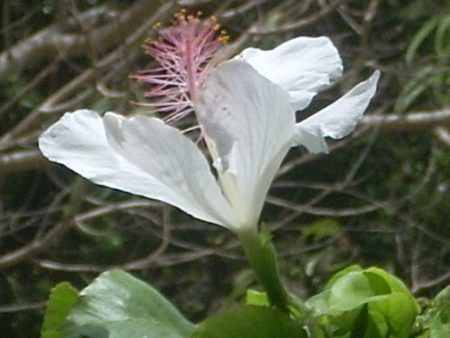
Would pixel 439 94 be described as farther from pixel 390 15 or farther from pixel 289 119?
pixel 289 119

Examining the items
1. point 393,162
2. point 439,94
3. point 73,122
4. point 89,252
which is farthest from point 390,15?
point 73,122

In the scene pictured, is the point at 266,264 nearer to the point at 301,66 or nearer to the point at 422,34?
the point at 301,66

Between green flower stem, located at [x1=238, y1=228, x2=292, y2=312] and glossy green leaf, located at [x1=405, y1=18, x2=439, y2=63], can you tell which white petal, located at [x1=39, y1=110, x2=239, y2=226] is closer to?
green flower stem, located at [x1=238, y1=228, x2=292, y2=312]

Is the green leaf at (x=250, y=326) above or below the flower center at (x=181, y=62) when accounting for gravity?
below

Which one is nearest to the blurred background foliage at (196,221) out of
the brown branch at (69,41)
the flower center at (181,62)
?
the brown branch at (69,41)

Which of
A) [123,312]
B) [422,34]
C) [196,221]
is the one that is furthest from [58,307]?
[196,221]

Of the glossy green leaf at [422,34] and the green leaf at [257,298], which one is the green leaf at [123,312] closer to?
the green leaf at [257,298]

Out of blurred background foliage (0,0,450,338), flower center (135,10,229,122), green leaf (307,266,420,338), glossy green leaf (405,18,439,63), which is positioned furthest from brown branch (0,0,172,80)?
green leaf (307,266,420,338)
